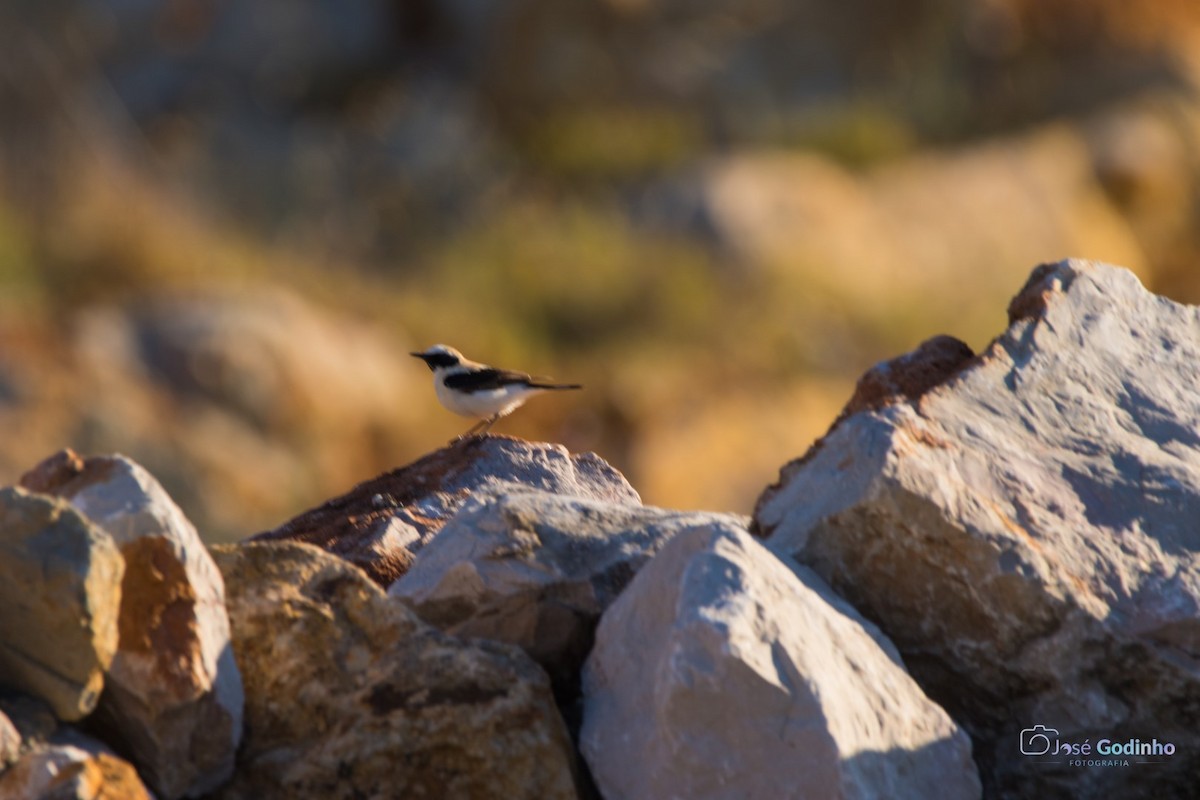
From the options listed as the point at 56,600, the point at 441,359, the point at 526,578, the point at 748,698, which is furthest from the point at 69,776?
the point at 441,359

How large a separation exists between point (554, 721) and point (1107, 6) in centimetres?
1643

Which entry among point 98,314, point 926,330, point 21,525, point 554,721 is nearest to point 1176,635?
point 554,721

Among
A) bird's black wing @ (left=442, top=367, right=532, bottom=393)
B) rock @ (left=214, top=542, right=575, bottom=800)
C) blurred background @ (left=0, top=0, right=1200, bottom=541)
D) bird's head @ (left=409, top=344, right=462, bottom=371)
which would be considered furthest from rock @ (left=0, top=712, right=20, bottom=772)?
blurred background @ (left=0, top=0, right=1200, bottom=541)

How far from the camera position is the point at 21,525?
3.29 meters

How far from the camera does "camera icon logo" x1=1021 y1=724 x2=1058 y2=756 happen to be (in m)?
3.73

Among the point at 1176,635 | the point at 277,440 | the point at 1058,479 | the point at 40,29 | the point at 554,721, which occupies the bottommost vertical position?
the point at 554,721

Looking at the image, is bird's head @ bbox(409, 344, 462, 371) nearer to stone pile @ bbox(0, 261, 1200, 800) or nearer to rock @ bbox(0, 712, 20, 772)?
stone pile @ bbox(0, 261, 1200, 800)

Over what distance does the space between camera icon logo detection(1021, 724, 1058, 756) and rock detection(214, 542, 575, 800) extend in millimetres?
963

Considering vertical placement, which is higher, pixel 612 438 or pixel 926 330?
pixel 926 330

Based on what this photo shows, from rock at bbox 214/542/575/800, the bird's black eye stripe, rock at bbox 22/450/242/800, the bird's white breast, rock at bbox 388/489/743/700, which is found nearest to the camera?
rock at bbox 22/450/242/800

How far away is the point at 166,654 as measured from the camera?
3371 millimetres

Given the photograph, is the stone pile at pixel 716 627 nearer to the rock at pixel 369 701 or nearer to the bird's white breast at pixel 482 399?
the rock at pixel 369 701

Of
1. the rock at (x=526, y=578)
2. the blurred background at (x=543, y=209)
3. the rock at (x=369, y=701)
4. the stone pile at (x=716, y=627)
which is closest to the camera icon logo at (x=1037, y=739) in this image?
the stone pile at (x=716, y=627)

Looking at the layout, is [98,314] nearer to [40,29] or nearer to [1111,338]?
[40,29]
